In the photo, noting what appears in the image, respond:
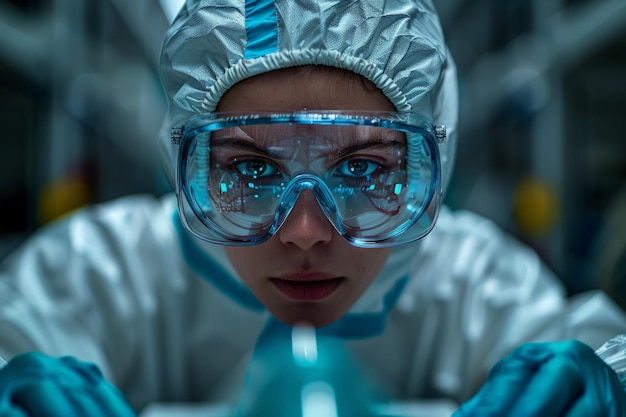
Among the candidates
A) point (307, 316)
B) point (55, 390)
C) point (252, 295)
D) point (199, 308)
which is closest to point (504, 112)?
point (199, 308)

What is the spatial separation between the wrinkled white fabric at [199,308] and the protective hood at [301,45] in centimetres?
43

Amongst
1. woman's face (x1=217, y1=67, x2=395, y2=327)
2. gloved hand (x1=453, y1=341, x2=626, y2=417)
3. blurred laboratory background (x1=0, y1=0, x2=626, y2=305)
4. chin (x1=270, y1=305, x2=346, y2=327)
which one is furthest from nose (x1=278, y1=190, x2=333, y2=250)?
blurred laboratory background (x1=0, y1=0, x2=626, y2=305)

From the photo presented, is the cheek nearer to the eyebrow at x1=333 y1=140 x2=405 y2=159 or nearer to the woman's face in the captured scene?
the woman's face

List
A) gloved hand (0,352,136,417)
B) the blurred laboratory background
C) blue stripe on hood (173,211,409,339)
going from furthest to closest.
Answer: the blurred laboratory background, blue stripe on hood (173,211,409,339), gloved hand (0,352,136,417)

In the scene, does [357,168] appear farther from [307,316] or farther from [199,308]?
[199,308]

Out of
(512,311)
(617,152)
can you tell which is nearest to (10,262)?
(512,311)

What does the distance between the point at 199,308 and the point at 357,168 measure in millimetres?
603

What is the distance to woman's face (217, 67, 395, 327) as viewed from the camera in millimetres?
770

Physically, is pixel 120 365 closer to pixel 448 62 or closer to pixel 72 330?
pixel 72 330

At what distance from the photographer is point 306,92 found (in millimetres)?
762

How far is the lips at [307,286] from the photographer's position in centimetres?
83

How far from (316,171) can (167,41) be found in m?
0.31

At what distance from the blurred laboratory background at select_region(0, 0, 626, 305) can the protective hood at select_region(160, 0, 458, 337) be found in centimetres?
165

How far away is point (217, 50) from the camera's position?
0.80 m
